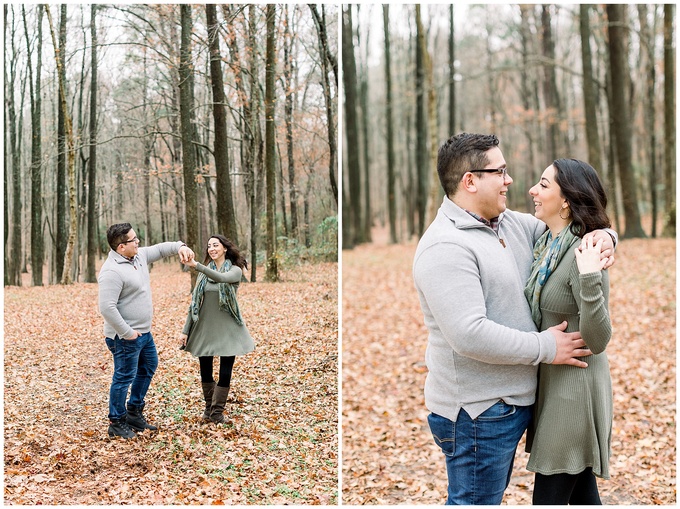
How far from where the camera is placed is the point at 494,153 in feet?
7.79

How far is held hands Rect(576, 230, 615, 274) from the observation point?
2176 mm

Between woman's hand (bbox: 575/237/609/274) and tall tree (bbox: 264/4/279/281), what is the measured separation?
1.75 m

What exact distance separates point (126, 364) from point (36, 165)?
48.2 inches

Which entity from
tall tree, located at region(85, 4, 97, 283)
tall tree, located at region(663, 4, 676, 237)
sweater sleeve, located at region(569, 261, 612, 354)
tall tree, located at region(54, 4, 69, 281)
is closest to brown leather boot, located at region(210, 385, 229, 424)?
tall tree, located at region(85, 4, 97, 283)

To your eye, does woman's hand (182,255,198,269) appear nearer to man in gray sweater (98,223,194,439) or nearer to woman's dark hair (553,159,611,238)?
man in gray sweater (98,223,194,439)

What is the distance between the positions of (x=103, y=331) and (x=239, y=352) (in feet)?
2.46

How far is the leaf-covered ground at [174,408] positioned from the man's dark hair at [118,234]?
24cm

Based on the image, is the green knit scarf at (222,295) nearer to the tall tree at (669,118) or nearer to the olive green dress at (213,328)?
the olive green dress at (213,328)

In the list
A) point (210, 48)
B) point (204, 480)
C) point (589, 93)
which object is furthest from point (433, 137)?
point (204, 480)

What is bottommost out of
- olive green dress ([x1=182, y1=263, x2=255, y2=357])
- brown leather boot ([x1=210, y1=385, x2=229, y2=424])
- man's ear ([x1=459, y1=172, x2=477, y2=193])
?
brown leather boot ([x1=210, y1=385, x2=229, y2=424])

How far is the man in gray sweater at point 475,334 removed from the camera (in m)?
2.18

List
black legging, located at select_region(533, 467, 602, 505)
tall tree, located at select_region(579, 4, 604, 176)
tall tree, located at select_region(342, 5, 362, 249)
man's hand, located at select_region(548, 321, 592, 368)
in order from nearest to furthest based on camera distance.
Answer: man's hand, located at select_region(548, 321, 592, 368), black legging, located at select_region(533, 467, 602, 505), tall tree, located at select_region(579, 4, 604, 176), tall tree, located at select_region(342, 5, 362, 249)

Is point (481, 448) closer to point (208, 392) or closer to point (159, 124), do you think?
point (208, 392)

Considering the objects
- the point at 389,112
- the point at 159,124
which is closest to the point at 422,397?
the point at 159,124
